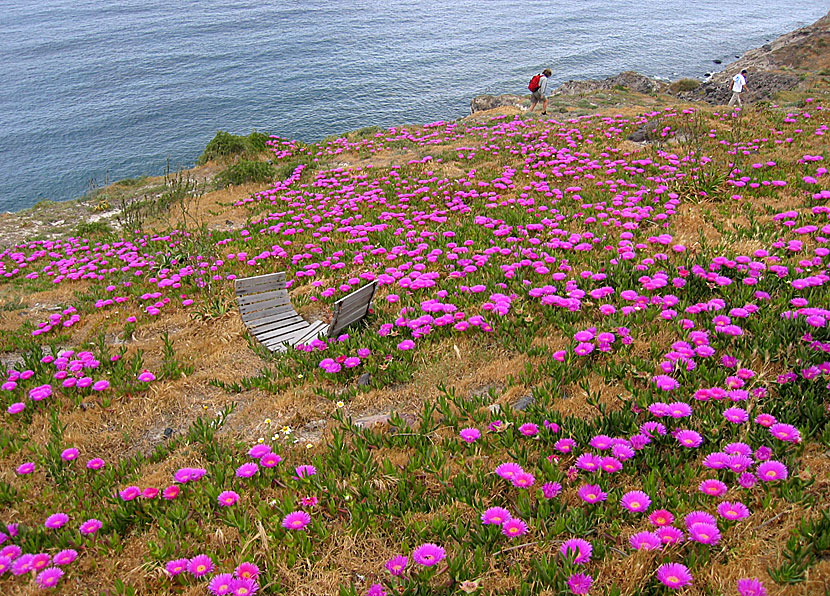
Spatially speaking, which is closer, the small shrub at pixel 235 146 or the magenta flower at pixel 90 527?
the magenta flower at pixel 90 527

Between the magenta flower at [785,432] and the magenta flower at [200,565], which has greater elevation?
the magenta flower at [785,432]

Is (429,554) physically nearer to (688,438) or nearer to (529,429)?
(529,429)

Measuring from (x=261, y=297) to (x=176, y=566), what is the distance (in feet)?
14.1

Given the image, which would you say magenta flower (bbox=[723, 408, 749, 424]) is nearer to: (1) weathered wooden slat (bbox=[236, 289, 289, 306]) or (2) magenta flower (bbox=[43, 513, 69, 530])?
(2) magenta flower (bbox=[43, 513, 69, 530])

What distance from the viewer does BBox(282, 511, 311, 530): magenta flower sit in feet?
10.3

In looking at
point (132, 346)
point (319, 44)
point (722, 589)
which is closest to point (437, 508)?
point (722, 589)

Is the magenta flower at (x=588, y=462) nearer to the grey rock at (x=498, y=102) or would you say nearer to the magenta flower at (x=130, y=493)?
the magenta flower at (x=130, y=493)

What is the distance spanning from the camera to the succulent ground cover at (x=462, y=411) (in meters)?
2.88

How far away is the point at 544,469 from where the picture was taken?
3.33 m

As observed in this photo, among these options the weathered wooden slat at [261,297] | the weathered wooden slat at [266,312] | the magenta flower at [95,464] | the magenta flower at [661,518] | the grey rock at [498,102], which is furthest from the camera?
the grey rock at [498,102]

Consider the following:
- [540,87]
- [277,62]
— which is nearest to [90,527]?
[540,87]

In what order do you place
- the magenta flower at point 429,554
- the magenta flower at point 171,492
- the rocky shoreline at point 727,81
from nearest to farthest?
the magenta flower at point 429,554
the magenta flower at point 171,492
the rocky shoreline at point 727,81

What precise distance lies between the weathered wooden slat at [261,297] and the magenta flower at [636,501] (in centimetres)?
514

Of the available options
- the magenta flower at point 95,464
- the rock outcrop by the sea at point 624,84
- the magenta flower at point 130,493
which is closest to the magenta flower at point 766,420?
the magenta flower at point 130,493
